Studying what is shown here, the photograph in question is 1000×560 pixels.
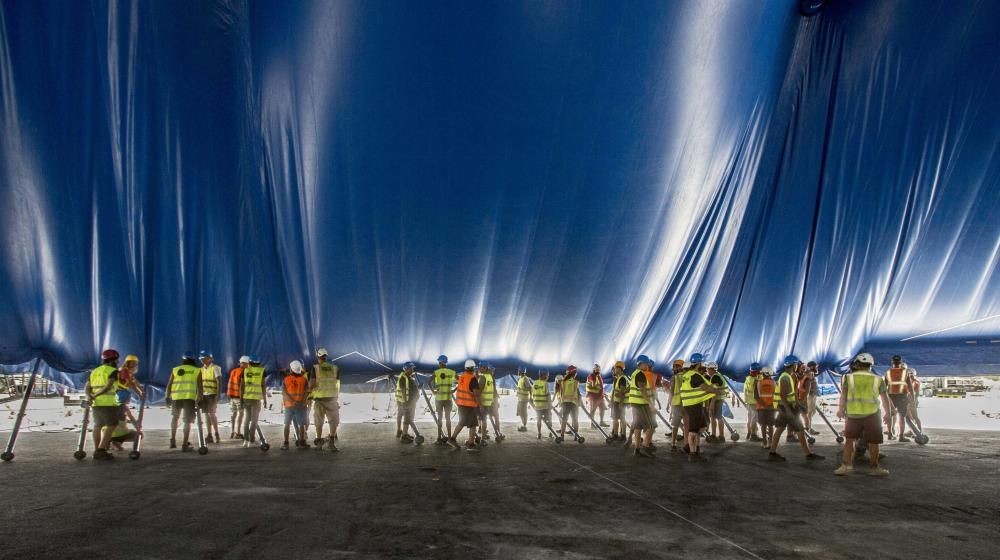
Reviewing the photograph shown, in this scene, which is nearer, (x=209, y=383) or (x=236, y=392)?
(x=209, y=383)

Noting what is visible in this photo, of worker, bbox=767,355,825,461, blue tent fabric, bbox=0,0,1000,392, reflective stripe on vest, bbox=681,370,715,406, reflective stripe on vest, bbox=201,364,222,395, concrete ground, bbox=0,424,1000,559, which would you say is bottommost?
concrete ground, bbox=0,424,1000,559

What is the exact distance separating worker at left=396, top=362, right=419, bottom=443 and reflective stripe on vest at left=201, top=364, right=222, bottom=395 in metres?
2.99

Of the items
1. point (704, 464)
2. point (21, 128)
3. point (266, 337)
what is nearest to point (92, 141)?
point (21, 128)

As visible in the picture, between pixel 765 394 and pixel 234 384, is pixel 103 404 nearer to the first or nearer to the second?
pixel 234 384

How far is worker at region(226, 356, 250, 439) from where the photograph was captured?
Result: 9492 millimetres

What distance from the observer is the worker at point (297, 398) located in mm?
8859

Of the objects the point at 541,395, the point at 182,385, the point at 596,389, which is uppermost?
the point at 182,385

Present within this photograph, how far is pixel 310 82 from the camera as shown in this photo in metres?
8.47

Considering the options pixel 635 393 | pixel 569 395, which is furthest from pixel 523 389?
pixel 635 393

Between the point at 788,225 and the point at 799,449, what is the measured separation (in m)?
3.89

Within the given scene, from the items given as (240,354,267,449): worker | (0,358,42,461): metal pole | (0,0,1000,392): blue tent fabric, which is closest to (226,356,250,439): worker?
(240,354,267,449): worker

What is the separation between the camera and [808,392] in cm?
963

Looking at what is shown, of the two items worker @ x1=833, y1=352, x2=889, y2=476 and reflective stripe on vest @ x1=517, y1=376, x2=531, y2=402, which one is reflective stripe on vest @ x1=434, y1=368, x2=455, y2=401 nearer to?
reflective stripe on vest @ x1=517, y1=376, x2=531, y2=402

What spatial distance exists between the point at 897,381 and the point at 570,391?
5681 mm
